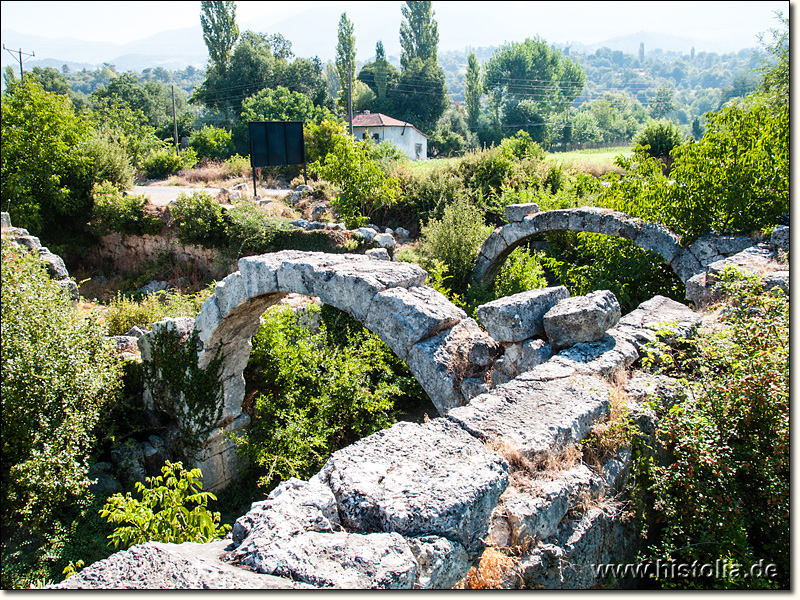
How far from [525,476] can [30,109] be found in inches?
778

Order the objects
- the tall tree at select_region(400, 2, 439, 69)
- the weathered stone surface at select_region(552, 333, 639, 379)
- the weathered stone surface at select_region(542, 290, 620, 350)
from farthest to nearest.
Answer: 1. the tall tree at select_region(400, 2, 439, 69)
2. the weathered stone surface at select_region(542, 290, 620, 350)
3. the weathered stone surface at select_region(552, 333, 639, 379)

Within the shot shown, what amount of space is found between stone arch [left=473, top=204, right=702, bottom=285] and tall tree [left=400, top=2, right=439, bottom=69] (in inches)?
1541

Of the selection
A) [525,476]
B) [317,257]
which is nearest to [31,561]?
[317,257]

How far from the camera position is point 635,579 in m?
4.14

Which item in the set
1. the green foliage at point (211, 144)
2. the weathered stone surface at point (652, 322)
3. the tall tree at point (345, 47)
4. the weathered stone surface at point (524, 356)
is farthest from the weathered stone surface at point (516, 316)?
the tall tree at point (345, 47)

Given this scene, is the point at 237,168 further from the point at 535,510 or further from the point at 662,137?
the point at 535,510

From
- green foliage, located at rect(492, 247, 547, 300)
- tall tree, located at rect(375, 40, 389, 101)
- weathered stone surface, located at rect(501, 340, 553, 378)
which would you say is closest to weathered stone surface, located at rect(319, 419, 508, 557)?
weathered stone surface, located at rect(501, 340, 553, 378)

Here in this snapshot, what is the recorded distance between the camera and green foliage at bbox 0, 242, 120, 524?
7.17 meters

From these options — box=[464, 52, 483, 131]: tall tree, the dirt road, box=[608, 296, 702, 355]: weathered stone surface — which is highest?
box=[464, 52, 483, 131]: tall tree

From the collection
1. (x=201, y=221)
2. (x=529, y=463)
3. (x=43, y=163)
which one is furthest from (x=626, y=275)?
(x=43, y=163)

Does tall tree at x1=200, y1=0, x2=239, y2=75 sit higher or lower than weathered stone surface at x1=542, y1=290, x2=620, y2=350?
higher

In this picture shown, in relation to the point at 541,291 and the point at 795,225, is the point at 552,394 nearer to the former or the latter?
the point at 541,291

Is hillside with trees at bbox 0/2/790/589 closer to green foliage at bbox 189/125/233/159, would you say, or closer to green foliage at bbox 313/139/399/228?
green foliage at bbox 313/139/399/228

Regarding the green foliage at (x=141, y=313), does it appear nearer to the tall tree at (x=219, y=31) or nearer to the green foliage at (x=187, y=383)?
the green foliage at (x=187, y=383)
